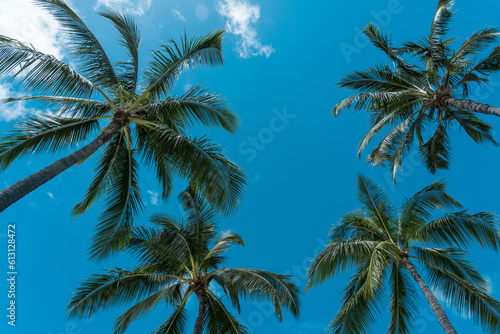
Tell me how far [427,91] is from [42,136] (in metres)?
12.0

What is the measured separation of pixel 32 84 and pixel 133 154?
10.3ft

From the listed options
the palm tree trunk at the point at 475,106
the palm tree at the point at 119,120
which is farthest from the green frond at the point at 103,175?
the palm tree trunk at the point at 475,106

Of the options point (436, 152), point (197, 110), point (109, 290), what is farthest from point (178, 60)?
point (436, 152)

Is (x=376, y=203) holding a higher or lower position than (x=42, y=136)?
higher

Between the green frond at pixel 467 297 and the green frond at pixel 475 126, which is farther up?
the green frond at pixel 475 126

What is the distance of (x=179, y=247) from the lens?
957 cm

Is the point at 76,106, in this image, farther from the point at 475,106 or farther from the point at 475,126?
the point at 475,126

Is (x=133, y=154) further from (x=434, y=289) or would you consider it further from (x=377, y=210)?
(x=434, y=289)

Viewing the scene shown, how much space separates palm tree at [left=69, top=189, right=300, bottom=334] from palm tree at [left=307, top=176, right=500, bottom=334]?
174 cm

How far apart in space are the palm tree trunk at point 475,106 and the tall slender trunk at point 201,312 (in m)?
10.4

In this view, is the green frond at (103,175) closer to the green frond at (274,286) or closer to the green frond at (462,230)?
the green frond at (274,286)

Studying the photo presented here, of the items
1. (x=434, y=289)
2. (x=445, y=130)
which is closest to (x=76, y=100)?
(x=434, y=289)

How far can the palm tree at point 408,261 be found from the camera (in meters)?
8.40

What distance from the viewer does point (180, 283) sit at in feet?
35.8
